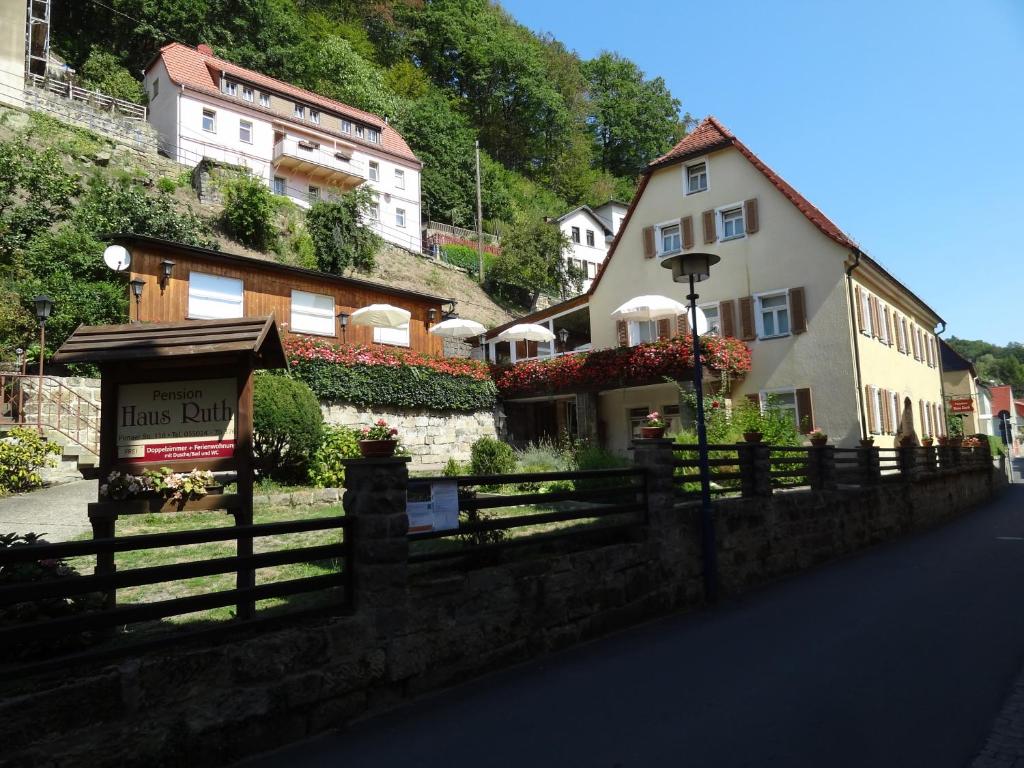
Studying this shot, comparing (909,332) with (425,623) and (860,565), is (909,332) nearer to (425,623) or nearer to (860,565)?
(860,565)

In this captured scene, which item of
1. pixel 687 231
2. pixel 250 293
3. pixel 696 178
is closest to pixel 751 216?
pixel 687 231

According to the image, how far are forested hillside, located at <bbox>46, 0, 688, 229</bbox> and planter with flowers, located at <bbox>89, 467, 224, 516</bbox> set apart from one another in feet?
138

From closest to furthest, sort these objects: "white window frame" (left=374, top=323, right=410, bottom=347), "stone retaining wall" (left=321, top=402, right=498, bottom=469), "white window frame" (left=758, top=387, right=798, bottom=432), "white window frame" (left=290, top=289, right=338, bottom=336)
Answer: "stone retaining wall" (left=321, top=402, right=498, bottom=469)
"white window frame" (left=290, top=289, right=338, bottom=336)
"white window frame" (left=758, top=387, right=798, bottom=432)
"white window frame" (left=374, top=323, right=410, bottom=347)

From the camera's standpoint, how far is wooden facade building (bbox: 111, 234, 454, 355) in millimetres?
18156

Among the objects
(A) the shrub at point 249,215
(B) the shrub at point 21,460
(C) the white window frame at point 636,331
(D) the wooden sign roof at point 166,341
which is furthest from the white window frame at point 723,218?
(D) the wooden sign roof at point 166,341

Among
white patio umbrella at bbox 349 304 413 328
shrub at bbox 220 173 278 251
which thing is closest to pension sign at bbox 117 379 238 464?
white patio umbrella at bbox 349 304 413 328

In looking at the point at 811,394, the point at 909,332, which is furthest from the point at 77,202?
the point at 909,332

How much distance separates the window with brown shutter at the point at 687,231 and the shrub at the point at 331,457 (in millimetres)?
15166

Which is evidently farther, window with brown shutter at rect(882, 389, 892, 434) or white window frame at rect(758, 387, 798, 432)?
window with brown shutter at rect(882, 389, 892, 434)

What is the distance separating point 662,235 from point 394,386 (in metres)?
11.9

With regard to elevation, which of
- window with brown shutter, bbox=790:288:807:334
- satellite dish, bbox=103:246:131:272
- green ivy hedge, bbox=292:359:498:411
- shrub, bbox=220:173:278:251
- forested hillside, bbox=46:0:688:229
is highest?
forested hillside, bbox=46:0:688:229

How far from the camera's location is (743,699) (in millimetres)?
4859

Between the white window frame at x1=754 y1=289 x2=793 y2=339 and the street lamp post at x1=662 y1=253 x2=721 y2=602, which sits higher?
the white window frame at x1=754 y1=289 x2=793 y2=339

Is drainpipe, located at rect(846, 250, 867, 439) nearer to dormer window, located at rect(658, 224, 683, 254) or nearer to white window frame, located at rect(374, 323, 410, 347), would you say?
dormer window, located at rect(658, 224, 683, 254)
